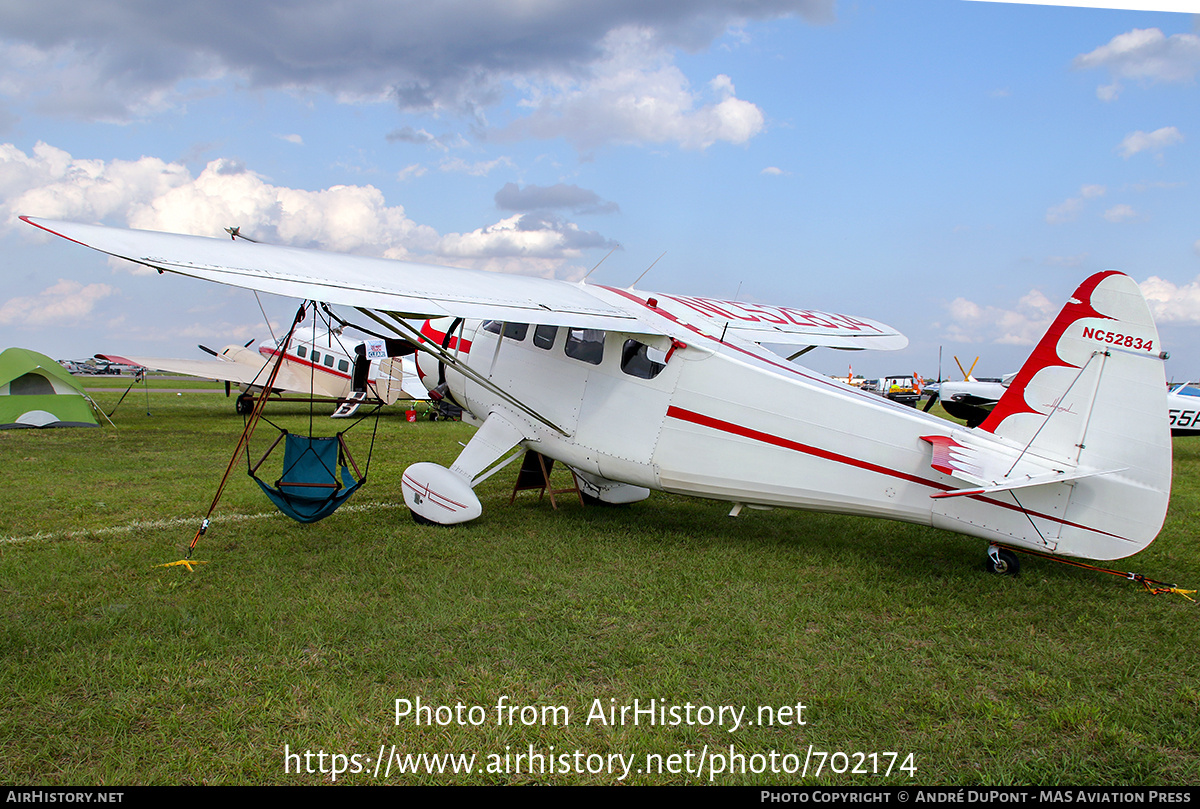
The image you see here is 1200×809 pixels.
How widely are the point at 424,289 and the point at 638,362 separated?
6.19ft

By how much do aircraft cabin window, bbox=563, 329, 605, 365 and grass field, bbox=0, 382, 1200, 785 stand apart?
5.32 ft

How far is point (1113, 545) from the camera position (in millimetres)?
4430

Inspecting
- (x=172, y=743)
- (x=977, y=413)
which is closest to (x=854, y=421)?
(x=172, y=743)

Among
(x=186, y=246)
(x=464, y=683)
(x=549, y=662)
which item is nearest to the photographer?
(x=464, y=683)

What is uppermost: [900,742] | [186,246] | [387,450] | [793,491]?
[186,246]

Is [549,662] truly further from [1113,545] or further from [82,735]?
[1113,545]

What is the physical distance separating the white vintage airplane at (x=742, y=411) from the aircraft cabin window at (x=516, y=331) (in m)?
0.02

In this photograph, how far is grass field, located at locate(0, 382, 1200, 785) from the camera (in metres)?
2.81

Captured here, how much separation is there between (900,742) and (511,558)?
3.24 meters

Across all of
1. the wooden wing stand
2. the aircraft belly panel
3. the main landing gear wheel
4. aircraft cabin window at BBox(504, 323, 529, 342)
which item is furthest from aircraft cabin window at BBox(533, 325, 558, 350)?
the main landing gear wheel

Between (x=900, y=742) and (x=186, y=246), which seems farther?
(x=186, y=246)

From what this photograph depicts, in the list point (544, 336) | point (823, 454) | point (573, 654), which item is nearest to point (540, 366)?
point (544, 336)
